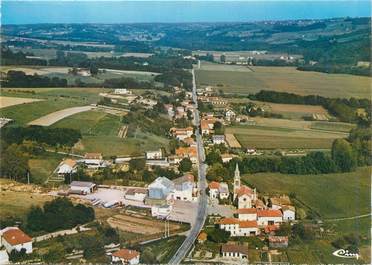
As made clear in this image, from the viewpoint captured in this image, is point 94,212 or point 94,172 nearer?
point 94,212

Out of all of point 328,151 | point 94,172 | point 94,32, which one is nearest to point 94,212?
point 94,172

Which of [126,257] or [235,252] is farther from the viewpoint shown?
[235,252]

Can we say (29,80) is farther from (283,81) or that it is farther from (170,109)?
(283,81)

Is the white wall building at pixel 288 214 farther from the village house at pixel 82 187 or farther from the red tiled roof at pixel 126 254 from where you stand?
the village house at pixel 82 187

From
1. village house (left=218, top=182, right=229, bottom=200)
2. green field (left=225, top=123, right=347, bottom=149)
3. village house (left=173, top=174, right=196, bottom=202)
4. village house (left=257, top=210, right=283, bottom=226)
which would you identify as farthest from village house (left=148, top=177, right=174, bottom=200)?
green field (left=225, top=123, right=347, bottom=149)

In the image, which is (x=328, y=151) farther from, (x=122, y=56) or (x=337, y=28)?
(x=122, y=56)

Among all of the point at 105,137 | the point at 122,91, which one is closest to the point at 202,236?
the point at 105,137
